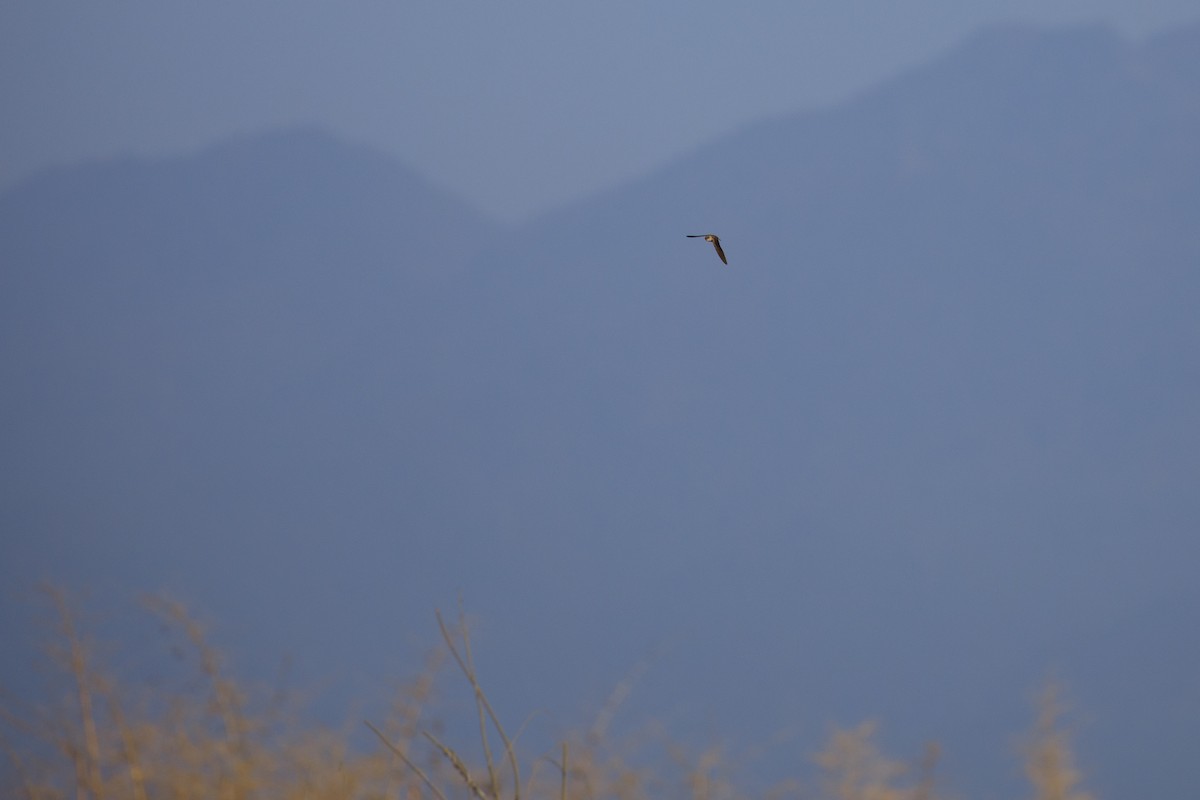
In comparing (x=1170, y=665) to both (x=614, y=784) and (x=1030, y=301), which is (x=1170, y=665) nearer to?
(x=1030, y=301)

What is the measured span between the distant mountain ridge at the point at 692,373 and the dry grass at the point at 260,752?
1005cm

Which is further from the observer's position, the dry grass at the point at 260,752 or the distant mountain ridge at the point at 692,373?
the distant mountain ridge at the point at 692,373

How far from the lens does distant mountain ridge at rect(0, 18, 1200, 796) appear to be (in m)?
11.8

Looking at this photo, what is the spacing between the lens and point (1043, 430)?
12.4 metres

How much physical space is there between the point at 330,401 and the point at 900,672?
5944 mm

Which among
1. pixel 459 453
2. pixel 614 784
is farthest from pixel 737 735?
pixel 614 784

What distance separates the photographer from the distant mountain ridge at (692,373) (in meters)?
11.8

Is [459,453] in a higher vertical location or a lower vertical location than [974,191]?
lower

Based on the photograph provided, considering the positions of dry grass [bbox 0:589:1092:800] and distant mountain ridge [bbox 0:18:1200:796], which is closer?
dry grass [bbox 0:589:1092:800]

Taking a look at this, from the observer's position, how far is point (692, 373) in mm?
12625

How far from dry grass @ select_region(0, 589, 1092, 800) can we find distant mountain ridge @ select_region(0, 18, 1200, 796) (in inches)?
396

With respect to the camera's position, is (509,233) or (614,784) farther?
(509,233)

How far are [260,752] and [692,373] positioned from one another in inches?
449

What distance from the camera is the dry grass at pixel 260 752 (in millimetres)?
893
